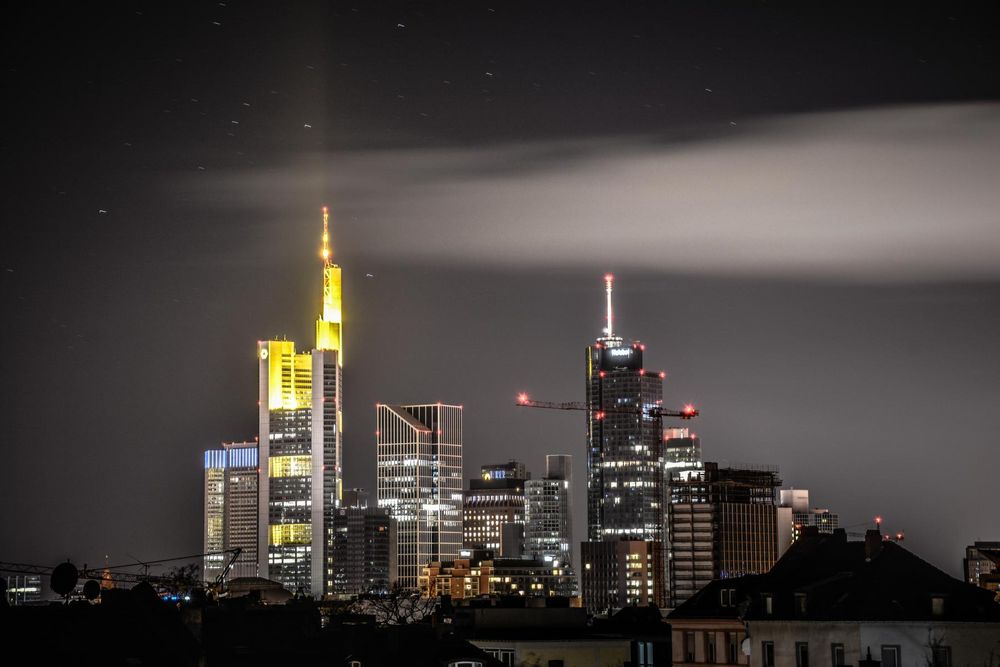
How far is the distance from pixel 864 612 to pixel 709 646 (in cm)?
1340

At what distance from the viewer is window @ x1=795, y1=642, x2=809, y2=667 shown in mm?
73562

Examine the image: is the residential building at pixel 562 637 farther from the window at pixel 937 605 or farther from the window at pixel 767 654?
the window at pixel 937 605

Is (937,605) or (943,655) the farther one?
(937,605)

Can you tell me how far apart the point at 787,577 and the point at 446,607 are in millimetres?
59541

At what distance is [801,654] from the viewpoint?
73812 millimetres

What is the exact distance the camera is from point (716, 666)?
83.2 m

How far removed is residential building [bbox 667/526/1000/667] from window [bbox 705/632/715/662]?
2097 mm

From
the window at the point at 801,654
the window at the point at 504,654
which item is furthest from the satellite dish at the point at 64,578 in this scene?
the window at the point at 801,654

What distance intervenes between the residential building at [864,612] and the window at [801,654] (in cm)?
4

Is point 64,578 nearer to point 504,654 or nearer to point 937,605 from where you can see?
point 504,654

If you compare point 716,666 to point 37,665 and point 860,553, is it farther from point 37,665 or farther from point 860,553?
point 37,665

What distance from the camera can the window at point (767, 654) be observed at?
247 ft

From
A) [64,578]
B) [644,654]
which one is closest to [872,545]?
[644,654]

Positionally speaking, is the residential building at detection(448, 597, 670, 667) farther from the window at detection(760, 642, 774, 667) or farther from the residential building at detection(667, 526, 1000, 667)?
the window at detection(760, 642, 774, 667)
